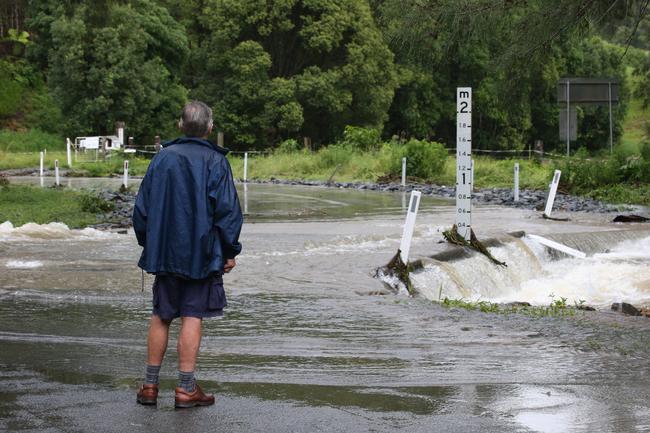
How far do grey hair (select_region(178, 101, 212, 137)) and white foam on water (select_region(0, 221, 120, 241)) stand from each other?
10.7m

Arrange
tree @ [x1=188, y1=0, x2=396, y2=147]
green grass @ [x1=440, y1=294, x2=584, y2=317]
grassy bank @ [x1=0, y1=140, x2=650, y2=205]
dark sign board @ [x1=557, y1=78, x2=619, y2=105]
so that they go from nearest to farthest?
green grass @ [x1=440, y1=294, x2=584, y2=317] < grassy bank @ [x1=0, y1=140, x2=650, y2=205] < dark sign board @ [x1=557, y1=78, x2=619, y2=105] < tree @ [x1=188, y1=0, x2=396, y2=147]

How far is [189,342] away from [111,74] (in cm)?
5099

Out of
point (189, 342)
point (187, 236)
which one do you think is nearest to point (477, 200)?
point (189, 342)

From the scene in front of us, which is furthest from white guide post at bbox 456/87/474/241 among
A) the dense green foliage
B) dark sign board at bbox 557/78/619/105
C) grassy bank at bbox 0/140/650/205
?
the dense green foliage

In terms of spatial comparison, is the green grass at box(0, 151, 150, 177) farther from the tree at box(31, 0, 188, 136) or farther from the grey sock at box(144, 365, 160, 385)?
the grey sock at box(144, 365, 160, 385)

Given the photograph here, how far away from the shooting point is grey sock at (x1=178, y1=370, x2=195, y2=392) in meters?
6.20

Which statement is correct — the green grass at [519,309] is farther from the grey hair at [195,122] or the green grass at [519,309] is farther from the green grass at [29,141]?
the green grass at [29,141]

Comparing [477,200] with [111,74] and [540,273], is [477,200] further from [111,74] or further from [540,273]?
[111,74]

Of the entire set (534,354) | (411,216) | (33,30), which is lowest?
(534,354)

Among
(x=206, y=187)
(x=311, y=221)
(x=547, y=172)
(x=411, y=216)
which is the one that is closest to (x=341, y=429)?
(x=206, y=187)

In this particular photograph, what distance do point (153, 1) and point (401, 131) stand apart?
1744 centimetres

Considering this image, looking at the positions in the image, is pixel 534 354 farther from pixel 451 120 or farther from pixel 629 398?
pixel 451 120

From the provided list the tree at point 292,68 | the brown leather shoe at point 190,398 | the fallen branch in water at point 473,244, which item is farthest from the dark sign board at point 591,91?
the brown leather shoe at point 190,398

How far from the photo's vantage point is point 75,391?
258 inches
